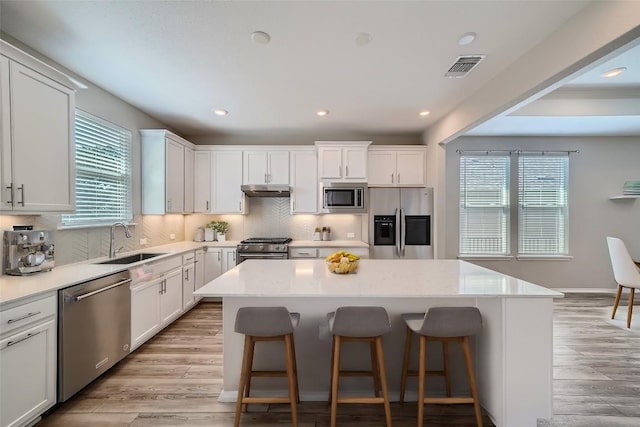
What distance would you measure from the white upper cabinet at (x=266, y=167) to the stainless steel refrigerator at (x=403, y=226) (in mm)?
1625

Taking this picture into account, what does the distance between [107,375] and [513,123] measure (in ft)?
18.3

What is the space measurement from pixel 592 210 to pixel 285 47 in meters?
5.76

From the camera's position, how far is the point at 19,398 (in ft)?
5.80

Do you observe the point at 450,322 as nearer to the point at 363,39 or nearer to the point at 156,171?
the point at 363,39

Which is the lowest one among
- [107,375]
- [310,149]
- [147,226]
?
[107,375]

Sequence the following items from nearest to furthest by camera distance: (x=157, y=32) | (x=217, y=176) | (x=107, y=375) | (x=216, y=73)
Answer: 1. (x=157, y=32)
2. (x=107, y=375)
3. (x=216, y=73)
4. (x=217, y=176)

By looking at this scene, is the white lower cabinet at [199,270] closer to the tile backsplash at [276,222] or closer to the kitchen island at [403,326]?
the tile backsplash at [276,222]

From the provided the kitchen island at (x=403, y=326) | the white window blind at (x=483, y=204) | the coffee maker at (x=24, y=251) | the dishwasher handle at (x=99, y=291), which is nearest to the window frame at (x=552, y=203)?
the white window blind at (x=483, y=204)

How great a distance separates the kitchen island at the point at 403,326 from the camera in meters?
1.89

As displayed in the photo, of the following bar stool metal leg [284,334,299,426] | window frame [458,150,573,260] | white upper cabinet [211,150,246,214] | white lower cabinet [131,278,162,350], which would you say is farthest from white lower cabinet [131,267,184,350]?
window frame [458,150,573,260]

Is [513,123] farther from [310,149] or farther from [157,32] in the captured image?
[157,32]

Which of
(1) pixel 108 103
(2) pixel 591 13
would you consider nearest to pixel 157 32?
(1) pixel 108 103

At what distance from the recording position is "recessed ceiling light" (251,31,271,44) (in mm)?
2207

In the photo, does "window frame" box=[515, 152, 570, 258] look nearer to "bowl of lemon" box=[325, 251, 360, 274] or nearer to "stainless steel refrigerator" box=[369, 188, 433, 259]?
"stainless steel refrigerator" box=[369, 188, 433, 259]
